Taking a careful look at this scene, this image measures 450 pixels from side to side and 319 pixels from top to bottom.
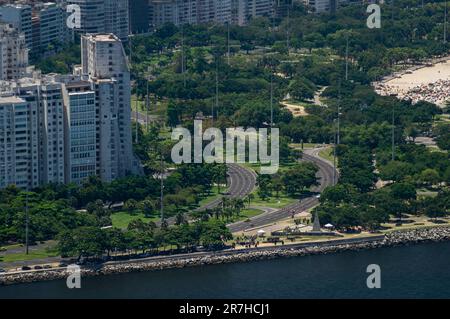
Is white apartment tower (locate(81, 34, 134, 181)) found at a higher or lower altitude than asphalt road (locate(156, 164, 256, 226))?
higher

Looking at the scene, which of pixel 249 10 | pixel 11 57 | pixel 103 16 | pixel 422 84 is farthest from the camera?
pixel 249 10

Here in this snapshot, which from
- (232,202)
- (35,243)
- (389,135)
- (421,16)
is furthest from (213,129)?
(421,16)

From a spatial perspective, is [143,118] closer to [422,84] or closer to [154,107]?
[154,107]

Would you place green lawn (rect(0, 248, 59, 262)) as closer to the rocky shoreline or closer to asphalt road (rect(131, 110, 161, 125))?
the rocky shoreline

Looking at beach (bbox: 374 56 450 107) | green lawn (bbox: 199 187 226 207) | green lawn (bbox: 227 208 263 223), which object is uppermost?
beach (bbox: 374 56 450 107)

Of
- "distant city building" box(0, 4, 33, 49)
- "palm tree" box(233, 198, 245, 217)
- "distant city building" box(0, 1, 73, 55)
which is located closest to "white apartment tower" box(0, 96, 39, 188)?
"palm tree" box(233, 198, 245, 217)

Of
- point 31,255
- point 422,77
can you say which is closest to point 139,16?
point 422,77

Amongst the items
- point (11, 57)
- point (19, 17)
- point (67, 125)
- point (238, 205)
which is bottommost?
point (238, 205)
